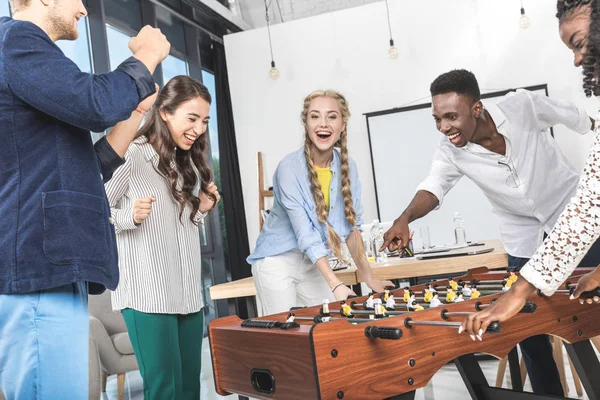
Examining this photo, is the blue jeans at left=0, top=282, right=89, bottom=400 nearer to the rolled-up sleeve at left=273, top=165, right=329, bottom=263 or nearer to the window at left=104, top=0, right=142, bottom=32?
the rolled-up sleeve at left=273, top=165, right=329, bottom=263

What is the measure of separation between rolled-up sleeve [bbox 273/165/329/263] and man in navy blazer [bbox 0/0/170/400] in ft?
3.75

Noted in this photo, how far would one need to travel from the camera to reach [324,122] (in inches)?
107

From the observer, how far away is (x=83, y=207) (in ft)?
4.78

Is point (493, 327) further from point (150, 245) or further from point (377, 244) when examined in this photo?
point (377, 244)

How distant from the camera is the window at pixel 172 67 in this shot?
659 cm

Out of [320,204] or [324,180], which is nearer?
[320,204]

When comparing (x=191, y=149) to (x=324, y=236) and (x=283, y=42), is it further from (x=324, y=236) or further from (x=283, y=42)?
(x=283, y=42)

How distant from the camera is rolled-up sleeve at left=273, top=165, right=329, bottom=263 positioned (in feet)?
8.30

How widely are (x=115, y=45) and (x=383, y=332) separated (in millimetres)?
5031

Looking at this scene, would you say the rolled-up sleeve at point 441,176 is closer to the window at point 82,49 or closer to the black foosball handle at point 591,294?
the black foosball handle at point 591,294

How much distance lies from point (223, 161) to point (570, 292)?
5.60 metres

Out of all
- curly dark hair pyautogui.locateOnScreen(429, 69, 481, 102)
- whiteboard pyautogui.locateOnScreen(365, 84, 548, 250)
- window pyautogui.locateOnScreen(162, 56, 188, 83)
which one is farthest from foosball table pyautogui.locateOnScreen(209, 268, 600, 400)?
window pyautogui.locateOnScreen(162, 56, 188, 83)

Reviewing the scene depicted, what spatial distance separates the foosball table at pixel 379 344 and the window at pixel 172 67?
498 cm

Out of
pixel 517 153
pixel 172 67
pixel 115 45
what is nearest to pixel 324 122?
pixel 517 153
